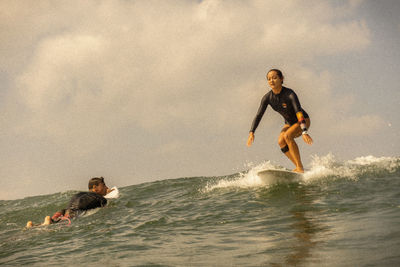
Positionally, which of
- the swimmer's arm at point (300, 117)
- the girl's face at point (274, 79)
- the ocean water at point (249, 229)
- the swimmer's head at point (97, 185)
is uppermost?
the girl's face at point (274, 79)

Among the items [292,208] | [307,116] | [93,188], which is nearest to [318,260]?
[292,208]

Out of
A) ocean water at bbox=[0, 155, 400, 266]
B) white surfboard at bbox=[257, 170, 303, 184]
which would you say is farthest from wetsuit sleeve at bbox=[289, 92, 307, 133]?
ocean water at bbox=[0, 155, 400, 266]

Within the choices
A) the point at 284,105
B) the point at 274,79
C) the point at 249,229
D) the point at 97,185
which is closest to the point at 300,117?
the point at 284,105

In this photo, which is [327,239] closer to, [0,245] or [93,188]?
[0,245]

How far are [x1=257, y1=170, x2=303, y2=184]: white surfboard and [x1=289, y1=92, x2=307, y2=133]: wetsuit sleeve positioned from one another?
1.09 metres

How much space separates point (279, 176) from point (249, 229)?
12.3ft

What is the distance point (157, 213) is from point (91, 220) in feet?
4.84

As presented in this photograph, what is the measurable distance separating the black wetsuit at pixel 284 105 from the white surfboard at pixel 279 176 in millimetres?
1308

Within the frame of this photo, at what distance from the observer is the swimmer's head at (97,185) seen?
1038cm

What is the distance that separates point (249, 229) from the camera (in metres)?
5.21

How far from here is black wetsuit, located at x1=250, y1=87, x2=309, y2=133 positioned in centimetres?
891

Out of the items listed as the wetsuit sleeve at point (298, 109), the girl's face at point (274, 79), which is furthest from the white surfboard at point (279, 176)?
the girl's face at point (274, 79)

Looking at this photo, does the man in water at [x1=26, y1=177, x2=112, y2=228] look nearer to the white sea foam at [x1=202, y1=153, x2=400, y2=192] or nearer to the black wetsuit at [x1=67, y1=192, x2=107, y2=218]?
the black wetsuit at [x1=67, y1=192, x2=107, y2=218]

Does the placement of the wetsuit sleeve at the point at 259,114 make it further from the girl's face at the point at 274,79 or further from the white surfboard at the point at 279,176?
the white surfboard at the point at 279,176
